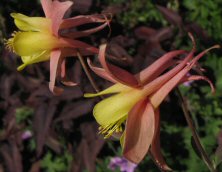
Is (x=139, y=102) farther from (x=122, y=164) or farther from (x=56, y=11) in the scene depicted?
(x=122, y=164)

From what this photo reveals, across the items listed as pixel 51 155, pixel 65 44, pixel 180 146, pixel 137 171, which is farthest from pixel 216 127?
pixel 65 44

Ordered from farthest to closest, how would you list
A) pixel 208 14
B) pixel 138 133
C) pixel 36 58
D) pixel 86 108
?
pixel 208 14 → pixel 86 108 → pixel 36 58 → pixel 138 133

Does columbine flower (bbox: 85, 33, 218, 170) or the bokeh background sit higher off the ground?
columbine flower (bbox: 85, 33, 218, 170)

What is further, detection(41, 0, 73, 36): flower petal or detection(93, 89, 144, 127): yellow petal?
detection(41, 0, 73, 36): flower petal

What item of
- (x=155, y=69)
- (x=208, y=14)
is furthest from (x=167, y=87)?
(x=208, y=14)

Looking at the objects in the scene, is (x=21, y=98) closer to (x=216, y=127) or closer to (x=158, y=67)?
(x=216, y=127)

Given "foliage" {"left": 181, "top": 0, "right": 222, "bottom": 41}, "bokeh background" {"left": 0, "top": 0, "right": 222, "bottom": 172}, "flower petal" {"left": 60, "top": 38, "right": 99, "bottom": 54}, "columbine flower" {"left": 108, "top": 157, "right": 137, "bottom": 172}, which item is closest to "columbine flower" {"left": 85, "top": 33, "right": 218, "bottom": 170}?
"flower petal" {"left": 60, "top": 38, "right": 99, "bottom": 54}

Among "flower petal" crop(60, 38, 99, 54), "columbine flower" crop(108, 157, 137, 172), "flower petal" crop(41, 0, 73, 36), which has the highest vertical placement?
"flower petal" crop(41, 0, 73, 36)

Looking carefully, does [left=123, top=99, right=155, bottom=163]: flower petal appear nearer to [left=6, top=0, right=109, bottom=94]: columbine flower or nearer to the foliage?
[left=6, top=0, right=109, bottom=94]: columbine flower
